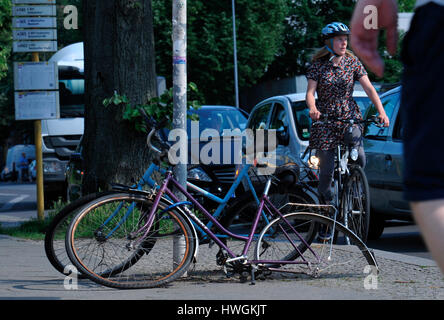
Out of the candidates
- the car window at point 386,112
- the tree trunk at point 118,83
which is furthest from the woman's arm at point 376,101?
the tree trunk at point 118,83

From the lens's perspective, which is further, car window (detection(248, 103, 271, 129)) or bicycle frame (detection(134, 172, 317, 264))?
car window (detection(248, 103, 271, 129))

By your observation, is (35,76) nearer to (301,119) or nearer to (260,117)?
(260,117)

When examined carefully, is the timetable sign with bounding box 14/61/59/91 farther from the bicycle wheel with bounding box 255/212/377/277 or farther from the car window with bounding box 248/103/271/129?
the bicycle wheel with bounding box 255/212/377/277

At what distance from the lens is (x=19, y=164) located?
48.1 metres

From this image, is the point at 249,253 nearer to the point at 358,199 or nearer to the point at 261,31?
the point at 358,199

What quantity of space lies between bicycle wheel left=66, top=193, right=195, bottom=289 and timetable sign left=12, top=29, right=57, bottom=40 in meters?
6.39

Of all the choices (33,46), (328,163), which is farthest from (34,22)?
(328,163)

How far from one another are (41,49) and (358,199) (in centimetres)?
605

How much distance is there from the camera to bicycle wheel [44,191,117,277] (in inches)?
189

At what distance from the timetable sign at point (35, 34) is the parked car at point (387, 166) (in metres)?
4.71

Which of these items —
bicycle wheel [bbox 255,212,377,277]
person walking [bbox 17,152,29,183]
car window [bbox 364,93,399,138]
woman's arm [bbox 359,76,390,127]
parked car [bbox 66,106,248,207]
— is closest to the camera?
bicycle wheel [bbox 255,212,377,277]

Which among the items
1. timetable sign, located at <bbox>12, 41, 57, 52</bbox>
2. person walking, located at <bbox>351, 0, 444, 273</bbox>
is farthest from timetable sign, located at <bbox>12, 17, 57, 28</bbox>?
person walking, located at <bbox>351, 0, 444, 273</bbox>

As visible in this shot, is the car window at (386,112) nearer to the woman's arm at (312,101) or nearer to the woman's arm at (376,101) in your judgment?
the woman's arm at (376,101)

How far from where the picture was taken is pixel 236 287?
4.96 m
